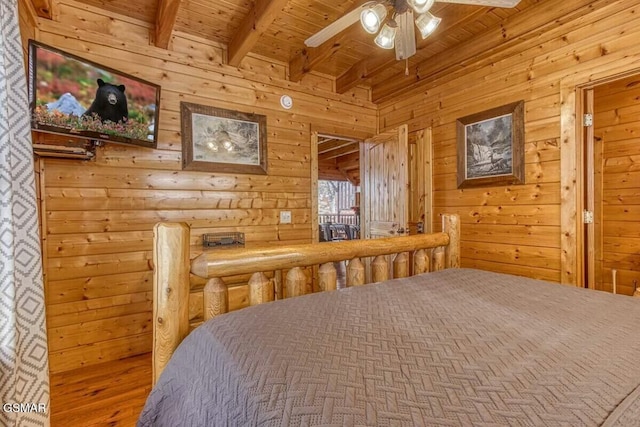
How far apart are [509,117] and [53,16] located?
12.4 ft

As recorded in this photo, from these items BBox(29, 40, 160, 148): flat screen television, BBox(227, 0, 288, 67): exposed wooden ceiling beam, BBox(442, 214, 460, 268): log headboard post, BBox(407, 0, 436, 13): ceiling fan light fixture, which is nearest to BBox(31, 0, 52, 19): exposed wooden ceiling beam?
BBox(29, 40, 160, 148): flat screen television

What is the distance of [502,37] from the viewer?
2635 mm

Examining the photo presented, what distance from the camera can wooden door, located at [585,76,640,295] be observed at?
3.07 m

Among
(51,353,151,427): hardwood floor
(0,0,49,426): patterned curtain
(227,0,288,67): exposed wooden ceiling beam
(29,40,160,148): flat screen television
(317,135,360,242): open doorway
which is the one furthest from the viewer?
(317,135,360,242): open doorway

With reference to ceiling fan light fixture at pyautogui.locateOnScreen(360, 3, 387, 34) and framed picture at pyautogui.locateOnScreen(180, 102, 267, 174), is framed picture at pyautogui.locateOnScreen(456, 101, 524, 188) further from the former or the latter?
framed picture at pyautogui.locateOnScreen(180, 102, 267, 174)

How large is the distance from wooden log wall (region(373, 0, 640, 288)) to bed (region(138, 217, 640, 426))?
5.02 feet

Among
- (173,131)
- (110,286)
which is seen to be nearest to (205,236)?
(110,286)

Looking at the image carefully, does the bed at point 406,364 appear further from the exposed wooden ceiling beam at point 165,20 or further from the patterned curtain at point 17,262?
the exposed wooden ceiling beam at point 165,20

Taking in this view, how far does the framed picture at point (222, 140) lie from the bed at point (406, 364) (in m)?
2.01

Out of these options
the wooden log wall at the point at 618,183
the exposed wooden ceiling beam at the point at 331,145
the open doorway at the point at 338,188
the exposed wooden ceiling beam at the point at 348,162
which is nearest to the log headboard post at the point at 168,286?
the wooden log wall at the point at 618,183

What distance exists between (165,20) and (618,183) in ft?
15.3

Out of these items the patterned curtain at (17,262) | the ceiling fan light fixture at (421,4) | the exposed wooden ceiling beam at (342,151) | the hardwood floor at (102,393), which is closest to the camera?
the patterned curtain at (17,262)

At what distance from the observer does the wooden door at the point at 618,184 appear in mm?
3074

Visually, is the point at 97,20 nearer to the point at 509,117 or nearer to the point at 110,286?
the point at 110,286
